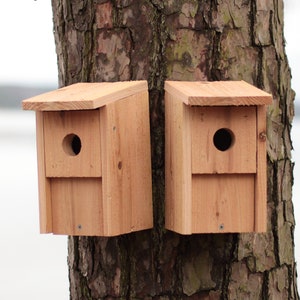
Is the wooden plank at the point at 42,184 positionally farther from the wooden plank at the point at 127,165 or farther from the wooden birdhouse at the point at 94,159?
the wooden plank at the point at 127,165

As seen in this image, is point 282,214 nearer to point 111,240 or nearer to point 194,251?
point 194,251

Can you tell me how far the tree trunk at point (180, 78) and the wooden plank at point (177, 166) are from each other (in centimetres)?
7

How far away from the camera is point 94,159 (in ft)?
8.98

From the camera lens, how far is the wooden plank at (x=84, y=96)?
8.78ft

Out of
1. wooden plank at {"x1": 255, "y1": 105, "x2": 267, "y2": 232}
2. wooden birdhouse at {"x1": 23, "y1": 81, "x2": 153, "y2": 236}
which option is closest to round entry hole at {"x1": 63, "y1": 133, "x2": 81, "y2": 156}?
wooden birdhouse at {"x1": 23, "y1": 81, "x2": 153, "y2": 236}

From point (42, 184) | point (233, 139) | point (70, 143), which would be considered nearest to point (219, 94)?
point (233, 139)

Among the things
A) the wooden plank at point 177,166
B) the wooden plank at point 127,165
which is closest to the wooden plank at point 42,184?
the wooden plank at point 127,165

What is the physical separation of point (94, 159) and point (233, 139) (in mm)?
402

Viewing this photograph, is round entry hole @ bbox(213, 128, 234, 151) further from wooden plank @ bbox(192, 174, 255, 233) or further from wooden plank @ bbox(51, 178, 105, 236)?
wooden plank @ bbox(51, 178, 105, 236)

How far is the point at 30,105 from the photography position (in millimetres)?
2740

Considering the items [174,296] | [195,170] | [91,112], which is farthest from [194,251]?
[91,112]

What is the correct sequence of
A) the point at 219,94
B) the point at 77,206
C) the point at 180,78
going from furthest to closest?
the point at 180,78, the point at 77,206, the point at 219,94

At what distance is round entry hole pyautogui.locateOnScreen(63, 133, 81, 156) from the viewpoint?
2.78 m

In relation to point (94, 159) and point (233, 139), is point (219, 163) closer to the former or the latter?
point (233, 139)
